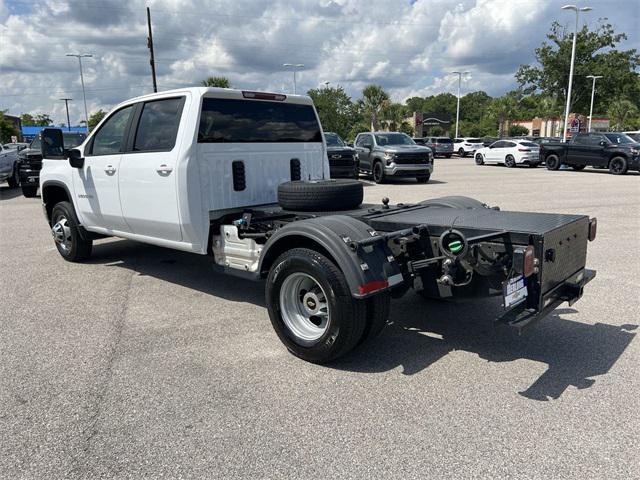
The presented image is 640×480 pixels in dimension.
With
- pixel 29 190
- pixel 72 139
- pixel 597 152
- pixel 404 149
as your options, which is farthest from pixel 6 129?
pixel 597 152

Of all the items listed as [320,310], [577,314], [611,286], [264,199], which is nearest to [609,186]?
[611,286]

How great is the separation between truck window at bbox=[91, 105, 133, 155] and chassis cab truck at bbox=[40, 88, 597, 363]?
0.02 metres

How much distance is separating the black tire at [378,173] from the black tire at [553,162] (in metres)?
10.9

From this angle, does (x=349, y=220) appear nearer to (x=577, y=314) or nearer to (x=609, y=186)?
(x=577, y=314)

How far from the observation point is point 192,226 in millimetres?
5188

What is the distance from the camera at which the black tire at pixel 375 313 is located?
386 centimetres

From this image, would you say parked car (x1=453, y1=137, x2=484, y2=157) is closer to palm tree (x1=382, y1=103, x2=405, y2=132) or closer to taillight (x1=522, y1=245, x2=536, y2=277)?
palm tree (x1=382, y1=103, x2=405, y2=132)

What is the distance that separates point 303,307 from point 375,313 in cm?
67

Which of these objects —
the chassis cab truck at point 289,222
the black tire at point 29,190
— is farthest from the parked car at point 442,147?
the chassis cab truck at point 289,222

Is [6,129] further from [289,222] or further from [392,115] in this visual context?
[289,222]

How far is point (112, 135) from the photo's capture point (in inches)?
244

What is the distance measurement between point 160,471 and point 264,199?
3.47m

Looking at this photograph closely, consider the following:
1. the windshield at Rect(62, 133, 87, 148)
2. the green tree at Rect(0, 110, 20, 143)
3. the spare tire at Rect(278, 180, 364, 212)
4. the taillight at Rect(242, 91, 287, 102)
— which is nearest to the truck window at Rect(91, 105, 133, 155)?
the taillight at Rect(242, 91, 287, 102)

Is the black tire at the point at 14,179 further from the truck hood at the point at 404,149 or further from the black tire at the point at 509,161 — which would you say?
the black tire at the point at 509,161
